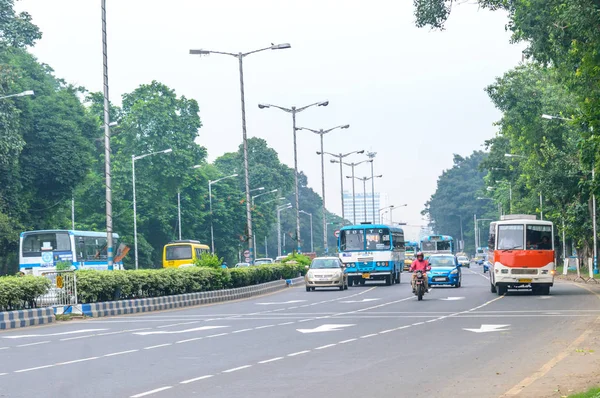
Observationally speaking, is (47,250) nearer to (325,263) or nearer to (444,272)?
(325,263)

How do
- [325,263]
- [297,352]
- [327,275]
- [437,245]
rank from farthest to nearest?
1. [437,245]
2. [325,263]
3. [327,275]
4. [297,352]

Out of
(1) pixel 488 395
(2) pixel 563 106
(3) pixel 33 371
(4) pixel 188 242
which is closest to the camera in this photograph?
(1) pixel 488 395

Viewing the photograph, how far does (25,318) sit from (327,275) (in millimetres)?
21262

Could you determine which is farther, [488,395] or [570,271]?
[570,271]

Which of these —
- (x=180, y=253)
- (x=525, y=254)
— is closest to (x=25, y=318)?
(x=525, y=254)

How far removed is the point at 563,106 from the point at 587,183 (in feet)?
88.9

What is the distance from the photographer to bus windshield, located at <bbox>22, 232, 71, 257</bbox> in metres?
51.1

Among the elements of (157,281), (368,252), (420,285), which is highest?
(368,252)

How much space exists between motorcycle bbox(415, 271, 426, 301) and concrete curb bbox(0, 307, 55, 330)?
12.4m

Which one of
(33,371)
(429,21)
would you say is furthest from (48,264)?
(33,371)

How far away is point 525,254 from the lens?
1443 inches

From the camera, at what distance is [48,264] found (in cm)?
5122

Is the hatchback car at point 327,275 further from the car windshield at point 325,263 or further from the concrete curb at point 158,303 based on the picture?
the concrete curb at point 158,303

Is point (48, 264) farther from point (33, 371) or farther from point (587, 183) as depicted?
point (33, 371)
